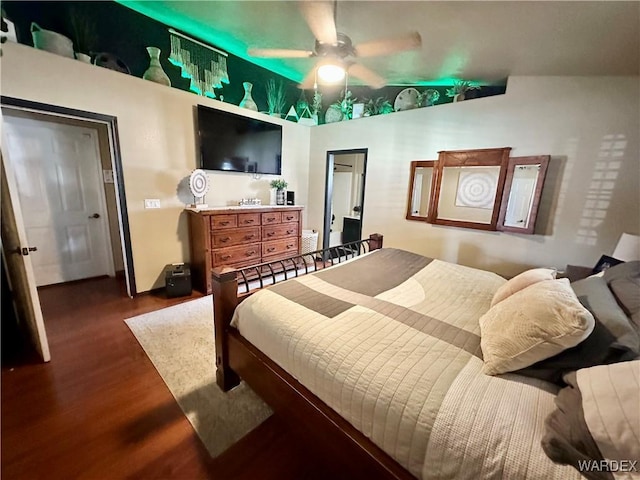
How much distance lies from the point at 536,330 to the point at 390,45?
196cm

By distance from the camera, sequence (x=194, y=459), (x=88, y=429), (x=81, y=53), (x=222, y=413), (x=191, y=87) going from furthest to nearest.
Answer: (x=191, y=87)
(x=81, y=53)
(x=222, y=413)
(x=88, y=429)
(x=194, y=459)

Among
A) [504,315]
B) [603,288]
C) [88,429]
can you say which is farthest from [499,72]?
[88,429]

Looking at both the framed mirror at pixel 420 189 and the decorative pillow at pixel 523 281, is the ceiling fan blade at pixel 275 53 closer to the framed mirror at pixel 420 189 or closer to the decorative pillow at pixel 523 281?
the framed mirror at pixel 420 189

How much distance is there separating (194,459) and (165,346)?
112cm

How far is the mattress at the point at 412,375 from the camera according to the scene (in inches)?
30.5

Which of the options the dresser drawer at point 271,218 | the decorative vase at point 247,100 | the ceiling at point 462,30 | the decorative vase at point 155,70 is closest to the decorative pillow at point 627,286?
the ceiling at point 462,30

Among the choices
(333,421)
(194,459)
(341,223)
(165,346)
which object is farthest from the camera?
(341,223)

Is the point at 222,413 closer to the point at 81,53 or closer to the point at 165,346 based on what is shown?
the point at 165,346

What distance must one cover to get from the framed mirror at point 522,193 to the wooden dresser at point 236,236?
2747 mm

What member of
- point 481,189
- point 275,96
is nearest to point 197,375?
point 481,189

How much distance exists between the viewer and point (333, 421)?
3.48 ft

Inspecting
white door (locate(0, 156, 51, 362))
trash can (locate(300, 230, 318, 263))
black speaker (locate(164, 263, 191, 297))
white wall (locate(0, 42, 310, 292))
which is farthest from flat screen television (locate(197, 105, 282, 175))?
white door (locate(0, 156, 51, 362))

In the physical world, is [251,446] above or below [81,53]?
below

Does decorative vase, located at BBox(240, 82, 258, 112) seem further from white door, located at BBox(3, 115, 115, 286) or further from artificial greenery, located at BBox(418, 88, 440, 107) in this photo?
artificial greenery, located at BBox(418, 88, 440, 107)
